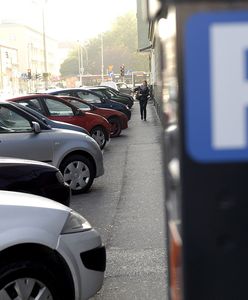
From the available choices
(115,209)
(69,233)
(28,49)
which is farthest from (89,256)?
(28,49)

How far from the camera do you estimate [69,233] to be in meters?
3.56

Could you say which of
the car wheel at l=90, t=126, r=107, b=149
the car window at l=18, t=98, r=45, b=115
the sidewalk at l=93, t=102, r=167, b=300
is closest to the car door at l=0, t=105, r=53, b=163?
the sidewalk at l=93, t=102, r=167, b=300

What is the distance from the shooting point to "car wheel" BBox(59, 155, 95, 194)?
833cm

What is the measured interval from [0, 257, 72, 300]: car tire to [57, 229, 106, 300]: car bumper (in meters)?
0.13

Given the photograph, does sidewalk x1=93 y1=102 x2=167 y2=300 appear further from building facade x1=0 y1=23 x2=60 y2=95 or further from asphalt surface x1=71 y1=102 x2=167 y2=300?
building facade x1=0 y1=23 x2=60 y2=95

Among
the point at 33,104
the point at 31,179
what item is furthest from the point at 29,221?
the point at 33,104

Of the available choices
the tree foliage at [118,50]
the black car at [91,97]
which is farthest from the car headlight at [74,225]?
the tree foliage at [118,50]

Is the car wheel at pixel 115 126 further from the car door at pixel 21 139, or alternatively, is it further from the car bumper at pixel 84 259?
the car bumper at pixel 84 259

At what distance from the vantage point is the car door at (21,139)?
25.3ft

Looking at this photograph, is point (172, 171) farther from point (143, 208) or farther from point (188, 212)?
point (143, 208)

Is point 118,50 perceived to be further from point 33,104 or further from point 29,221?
point 29,221

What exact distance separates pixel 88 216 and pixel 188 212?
18.8 feet

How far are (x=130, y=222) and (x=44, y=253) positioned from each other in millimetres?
3127

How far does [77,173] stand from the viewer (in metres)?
8.38
